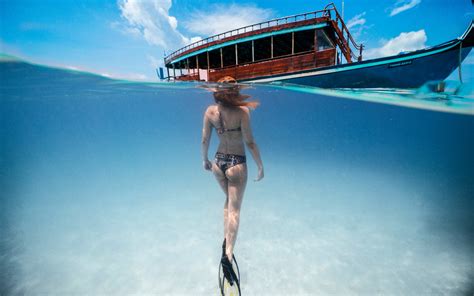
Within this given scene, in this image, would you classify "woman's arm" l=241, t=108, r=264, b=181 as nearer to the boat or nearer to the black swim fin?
the black swim fin

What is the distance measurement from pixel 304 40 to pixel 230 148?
12.2 metres

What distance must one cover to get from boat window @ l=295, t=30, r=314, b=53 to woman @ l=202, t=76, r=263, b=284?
1038 centimetres

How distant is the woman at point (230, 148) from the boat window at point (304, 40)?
10.4m

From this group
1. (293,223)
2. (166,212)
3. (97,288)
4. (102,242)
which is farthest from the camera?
(166,212)

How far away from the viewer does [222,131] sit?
3.61 metres

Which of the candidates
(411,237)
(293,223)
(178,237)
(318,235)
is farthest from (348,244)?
(178,237)

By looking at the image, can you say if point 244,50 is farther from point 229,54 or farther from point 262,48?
point 229,54

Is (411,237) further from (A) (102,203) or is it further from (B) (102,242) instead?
→ (A) (102,203)

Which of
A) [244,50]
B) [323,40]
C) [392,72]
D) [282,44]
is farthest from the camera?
[244,50]

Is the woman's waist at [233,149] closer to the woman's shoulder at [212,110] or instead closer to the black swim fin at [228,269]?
the woman's shoulder at [212,110]

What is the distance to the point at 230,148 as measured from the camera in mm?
3619

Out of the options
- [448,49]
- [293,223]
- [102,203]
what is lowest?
[102,203]

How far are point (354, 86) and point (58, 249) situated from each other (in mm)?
13114

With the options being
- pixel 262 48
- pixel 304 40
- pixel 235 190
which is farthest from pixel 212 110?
pixel 262 48
